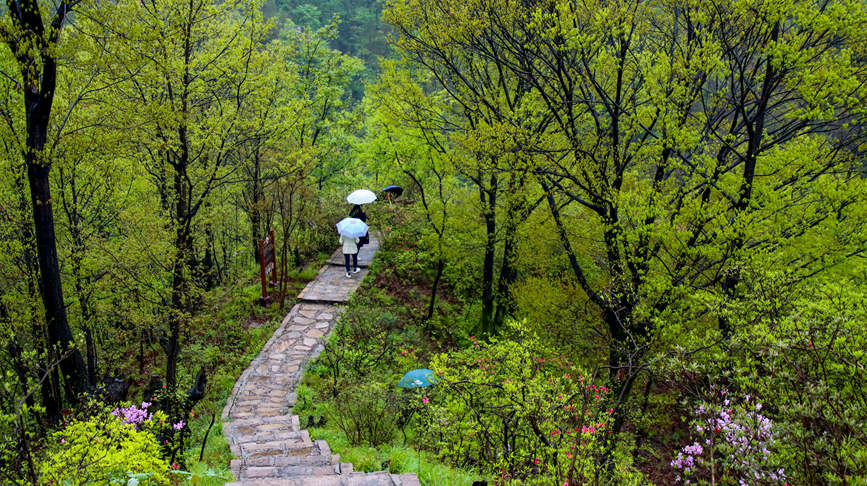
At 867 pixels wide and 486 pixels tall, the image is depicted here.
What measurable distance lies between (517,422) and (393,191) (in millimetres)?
14982

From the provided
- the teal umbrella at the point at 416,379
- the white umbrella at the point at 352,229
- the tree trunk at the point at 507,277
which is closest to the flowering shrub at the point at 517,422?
the teal umbrella at the point at 416,379

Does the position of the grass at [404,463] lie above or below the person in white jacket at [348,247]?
below

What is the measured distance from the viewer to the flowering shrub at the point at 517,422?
4668 mm

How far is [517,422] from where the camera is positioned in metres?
4.89

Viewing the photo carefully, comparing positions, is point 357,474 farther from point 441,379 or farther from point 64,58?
point 64,58

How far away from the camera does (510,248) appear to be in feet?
42.7

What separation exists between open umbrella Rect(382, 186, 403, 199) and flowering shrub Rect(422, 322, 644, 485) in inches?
480

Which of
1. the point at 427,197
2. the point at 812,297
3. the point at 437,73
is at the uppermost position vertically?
the point at 437,73

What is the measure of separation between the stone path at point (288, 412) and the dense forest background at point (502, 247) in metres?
0.35

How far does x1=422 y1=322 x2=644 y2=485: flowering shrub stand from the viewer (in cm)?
467

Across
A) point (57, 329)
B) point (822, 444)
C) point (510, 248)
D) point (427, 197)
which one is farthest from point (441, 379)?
point (427, 197)

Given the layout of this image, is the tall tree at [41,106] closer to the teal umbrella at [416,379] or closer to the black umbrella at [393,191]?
the teal umbrella at [416,379]

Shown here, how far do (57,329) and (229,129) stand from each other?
460 cm

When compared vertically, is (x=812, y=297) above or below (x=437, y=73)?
below
